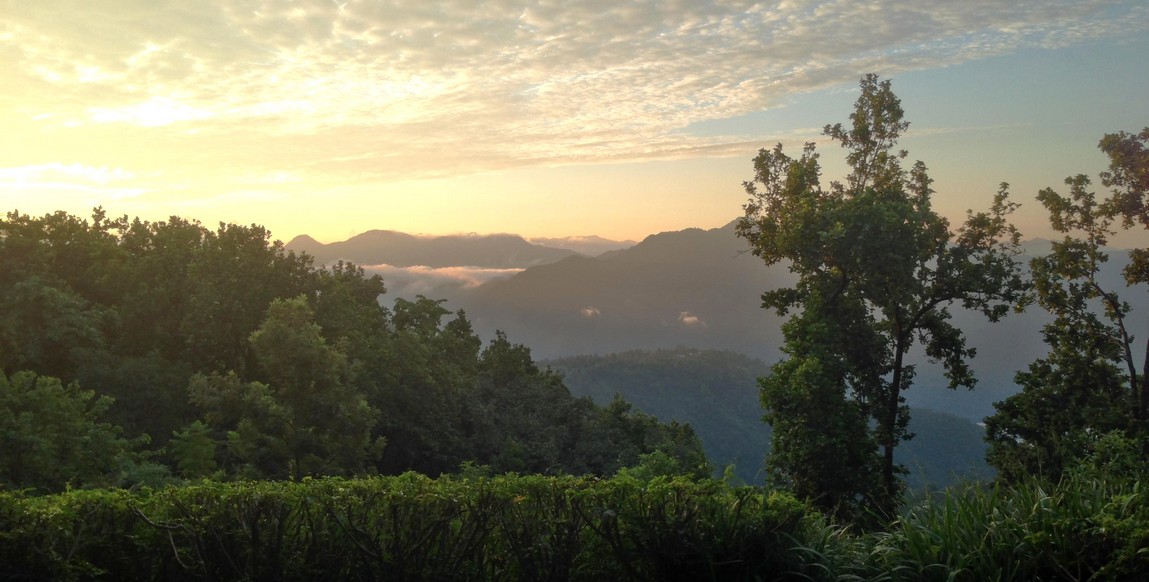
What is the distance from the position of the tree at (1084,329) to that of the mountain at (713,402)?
114 meters

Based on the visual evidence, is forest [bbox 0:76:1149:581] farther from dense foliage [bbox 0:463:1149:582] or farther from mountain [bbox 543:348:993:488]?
mountain [bbox 543:348:993:488]

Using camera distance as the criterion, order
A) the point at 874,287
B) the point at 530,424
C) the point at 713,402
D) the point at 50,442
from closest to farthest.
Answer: the point at 50,442 → the point at 874,287 → the point at 530,424 → the point at 713,402

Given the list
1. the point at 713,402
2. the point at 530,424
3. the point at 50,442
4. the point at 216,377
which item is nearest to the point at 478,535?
the point at 50,442

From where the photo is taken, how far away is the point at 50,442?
15.1 m

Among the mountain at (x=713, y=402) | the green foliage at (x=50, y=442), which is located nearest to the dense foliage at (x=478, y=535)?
Result: the green foliage at (x=50, y=442)

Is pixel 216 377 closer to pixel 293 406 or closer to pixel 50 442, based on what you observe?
pixel 293 406

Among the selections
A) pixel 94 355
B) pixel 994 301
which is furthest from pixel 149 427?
pixel 994 301

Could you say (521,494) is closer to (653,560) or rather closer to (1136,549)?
(653,560)

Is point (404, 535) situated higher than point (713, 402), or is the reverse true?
point (404, 535)

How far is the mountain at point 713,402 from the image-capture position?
15062 cm

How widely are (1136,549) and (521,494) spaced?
4215 millimetres

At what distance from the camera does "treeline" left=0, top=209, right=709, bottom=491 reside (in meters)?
17.3

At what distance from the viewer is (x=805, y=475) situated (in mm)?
17812

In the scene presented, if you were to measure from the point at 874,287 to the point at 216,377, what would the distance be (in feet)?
60.8
